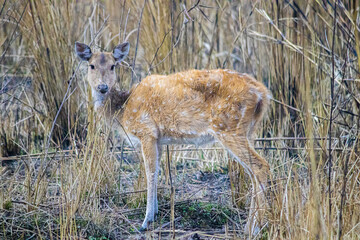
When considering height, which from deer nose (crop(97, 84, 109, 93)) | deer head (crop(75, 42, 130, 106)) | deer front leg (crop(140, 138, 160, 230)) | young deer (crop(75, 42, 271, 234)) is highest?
deer head (crop(75, 42, 130, 106))

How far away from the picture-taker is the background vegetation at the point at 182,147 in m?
3.90

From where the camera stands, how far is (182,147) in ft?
20.4

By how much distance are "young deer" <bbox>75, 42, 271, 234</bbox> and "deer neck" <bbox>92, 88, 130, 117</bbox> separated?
0.12 feet

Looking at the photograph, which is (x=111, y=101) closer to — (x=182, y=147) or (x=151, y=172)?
(x=151, y=172)

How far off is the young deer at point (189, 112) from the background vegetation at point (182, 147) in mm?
201

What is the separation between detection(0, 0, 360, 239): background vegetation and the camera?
3.90 m

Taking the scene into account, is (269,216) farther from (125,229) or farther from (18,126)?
(18,126)

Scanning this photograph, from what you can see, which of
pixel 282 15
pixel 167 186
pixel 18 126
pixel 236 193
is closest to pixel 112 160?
pixel 167 186

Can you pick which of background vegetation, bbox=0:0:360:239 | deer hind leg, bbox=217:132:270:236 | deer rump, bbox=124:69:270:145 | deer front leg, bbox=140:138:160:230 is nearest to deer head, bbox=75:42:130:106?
background vegetation, bbox=0:0:360:239

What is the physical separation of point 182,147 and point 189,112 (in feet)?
4.96

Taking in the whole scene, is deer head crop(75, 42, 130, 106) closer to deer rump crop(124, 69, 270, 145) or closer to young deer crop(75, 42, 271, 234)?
young deer crop(75, 42, 271, 234)

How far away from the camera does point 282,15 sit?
6.09 metres

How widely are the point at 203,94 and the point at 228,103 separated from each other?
0.28m

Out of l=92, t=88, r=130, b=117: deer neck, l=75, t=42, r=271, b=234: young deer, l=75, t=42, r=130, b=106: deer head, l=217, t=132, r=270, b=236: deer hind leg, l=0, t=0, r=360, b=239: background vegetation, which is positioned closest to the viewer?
l=0, t=0, r=360, b=239: background vegetation
